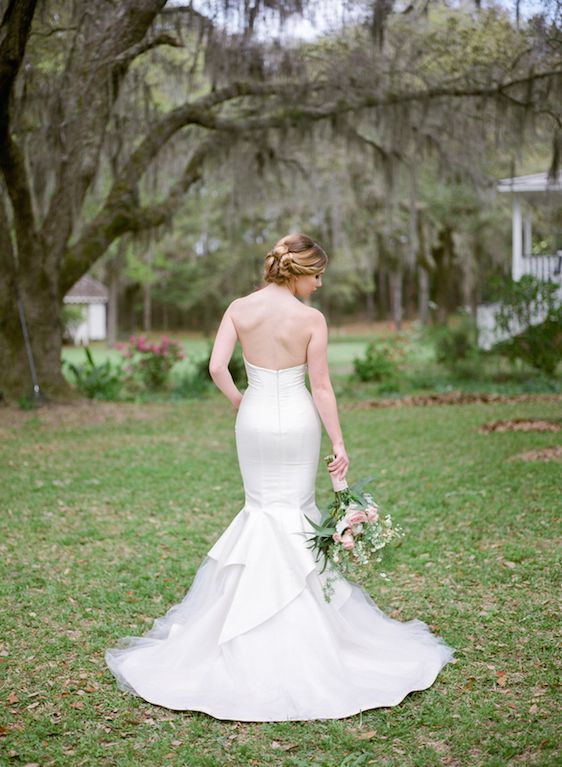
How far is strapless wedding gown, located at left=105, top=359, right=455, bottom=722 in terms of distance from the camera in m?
3.75

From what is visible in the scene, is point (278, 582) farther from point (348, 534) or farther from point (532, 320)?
point (532, 320)

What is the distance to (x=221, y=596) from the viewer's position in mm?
4078

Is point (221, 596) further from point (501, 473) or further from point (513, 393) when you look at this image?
point (513, 393)

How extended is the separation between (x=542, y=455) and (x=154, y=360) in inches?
321

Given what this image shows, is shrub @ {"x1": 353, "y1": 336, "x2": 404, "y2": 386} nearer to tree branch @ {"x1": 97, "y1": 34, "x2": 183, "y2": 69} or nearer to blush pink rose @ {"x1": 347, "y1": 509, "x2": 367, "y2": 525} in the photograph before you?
tree branch @ {"x1": 97, "y1": 34, "x2": 183, "y2": 69}

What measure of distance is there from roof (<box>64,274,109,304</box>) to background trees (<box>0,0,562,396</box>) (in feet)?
86.6

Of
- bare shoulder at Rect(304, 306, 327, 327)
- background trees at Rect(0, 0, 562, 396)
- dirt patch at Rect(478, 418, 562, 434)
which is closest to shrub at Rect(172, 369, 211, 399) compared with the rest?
background trees at Rect(0, 0, 562, 396)

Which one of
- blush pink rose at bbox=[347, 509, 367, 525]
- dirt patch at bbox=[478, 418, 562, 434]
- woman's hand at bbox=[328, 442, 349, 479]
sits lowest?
dirt patch at bbox=[478, 418, 562, 434]

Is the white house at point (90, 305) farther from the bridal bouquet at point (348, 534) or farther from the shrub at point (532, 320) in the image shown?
the bridal bouquet at point (348, 534)

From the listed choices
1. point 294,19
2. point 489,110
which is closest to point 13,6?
point 294,19

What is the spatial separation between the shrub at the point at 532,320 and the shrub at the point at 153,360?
5.54 m

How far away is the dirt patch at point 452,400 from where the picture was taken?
12977 millimetres

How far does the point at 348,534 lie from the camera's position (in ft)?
12.8

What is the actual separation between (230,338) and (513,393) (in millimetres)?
10698
